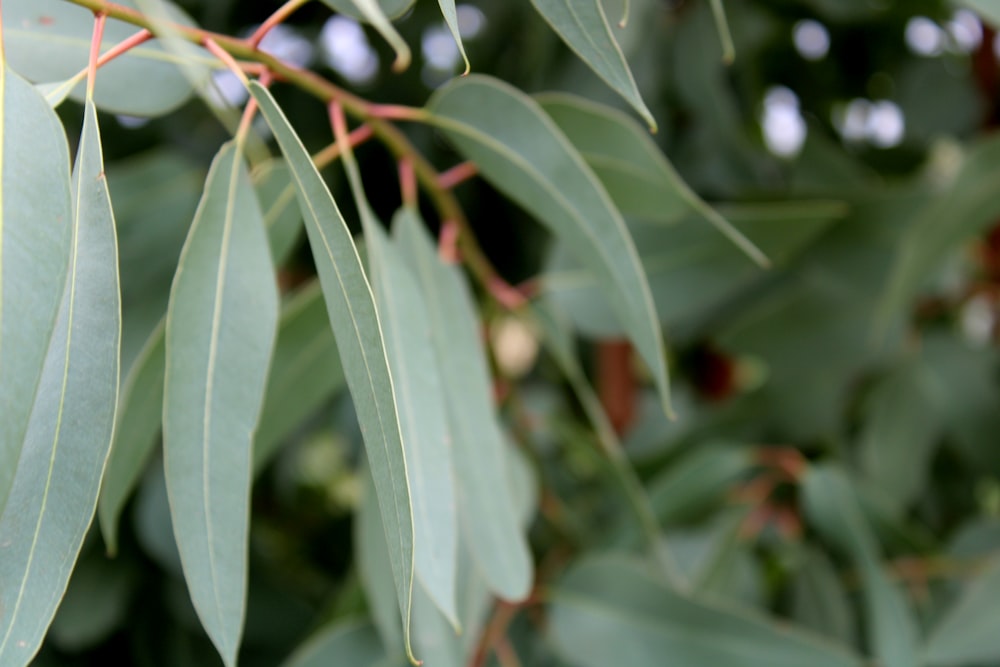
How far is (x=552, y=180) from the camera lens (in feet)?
1.31

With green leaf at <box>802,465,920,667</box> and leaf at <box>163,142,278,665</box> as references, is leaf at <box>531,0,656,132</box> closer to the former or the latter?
leaf at <box>163,142,278,665</box>

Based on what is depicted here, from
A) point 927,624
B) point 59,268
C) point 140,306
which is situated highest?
point 59,268

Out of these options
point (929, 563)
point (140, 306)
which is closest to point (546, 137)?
point (140, 306)

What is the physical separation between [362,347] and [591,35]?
0.37 feet

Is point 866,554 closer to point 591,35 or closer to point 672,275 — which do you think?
point 672,275

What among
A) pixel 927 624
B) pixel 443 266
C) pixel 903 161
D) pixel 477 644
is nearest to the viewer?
pixel 443 266

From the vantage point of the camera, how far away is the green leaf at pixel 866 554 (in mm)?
571

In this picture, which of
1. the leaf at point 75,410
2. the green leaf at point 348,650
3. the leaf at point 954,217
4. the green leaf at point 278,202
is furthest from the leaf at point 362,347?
the leaf at point 954,217

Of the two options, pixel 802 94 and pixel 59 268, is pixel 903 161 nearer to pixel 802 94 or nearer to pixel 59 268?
pixel 802 94

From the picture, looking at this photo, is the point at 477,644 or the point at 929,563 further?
the point at 929,563

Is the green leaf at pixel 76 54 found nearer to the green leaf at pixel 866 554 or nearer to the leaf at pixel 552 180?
the leaf at pixel 552 180

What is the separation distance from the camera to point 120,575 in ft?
2.39

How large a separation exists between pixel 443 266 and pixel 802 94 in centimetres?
57

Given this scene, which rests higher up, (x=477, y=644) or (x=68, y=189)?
(x=68, y=189)
